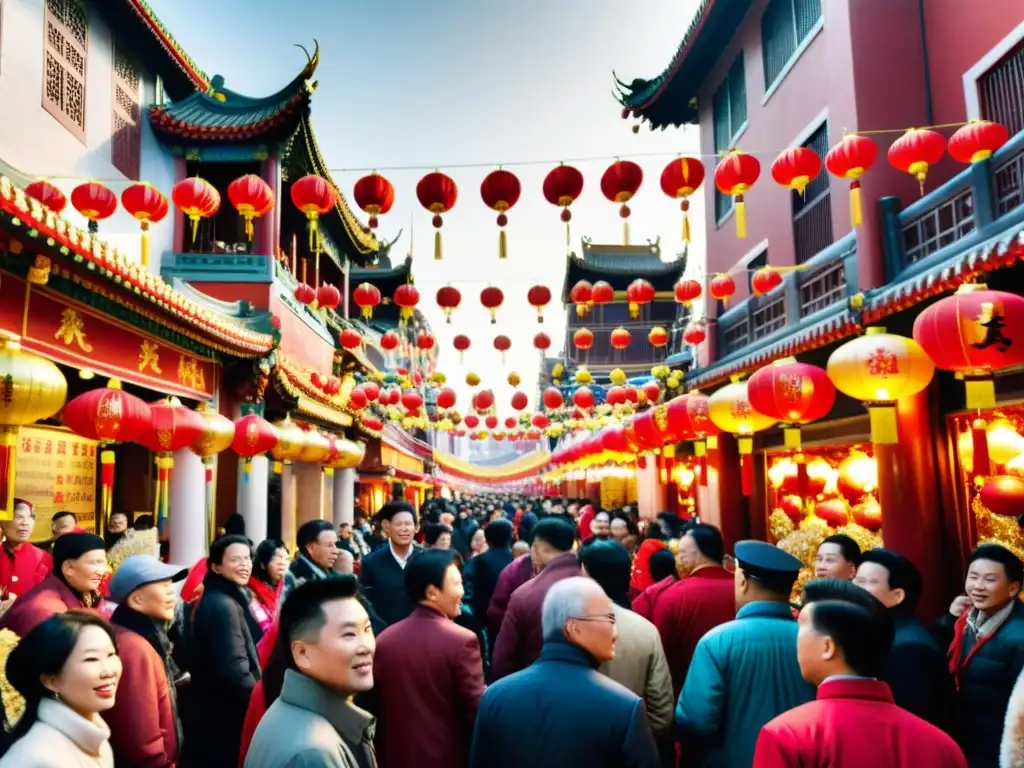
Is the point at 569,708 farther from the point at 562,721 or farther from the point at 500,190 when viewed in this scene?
the point at 500,190

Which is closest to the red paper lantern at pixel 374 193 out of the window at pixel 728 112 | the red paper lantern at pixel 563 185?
the red paper lantern at pixel 563 185

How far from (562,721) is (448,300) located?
9484mm

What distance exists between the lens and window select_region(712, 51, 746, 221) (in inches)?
551

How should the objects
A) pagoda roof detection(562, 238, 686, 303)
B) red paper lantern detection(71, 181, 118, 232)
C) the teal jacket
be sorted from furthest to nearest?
pagoda roof detection(562, 238, 686, 303)
red paper lantern detection(71, 181, 118, 232)
the teal jacket

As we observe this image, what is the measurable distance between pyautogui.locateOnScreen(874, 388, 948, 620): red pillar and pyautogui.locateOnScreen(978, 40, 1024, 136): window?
2.87 m

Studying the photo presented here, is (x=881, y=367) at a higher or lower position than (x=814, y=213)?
lower

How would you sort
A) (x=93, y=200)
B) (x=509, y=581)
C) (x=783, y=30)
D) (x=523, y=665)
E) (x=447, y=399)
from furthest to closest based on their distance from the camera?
(x=447, y=399) → (x=783, y=30) → (x=93, y=200) → (x=509, y=581) → (x=523, y=665)

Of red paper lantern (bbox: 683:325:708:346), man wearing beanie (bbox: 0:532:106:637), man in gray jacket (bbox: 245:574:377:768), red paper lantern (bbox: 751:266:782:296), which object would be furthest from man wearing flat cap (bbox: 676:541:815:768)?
red paper lantern (bbox: 683:325:708:346)

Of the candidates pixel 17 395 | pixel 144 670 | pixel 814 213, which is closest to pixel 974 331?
pixel 144 670

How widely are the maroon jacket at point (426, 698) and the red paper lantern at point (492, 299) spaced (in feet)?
28.5

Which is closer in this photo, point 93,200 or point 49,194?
point 93,200

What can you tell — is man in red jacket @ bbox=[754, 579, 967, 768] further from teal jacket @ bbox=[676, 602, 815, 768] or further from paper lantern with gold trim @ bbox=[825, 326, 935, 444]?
paper lantern with gold trim @ bbox=[825, 326, 935, 444]

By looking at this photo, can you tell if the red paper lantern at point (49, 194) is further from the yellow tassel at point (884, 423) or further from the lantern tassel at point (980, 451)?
the lantern tassel at point (980, 451)

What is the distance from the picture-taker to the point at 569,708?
2430 millimetres
